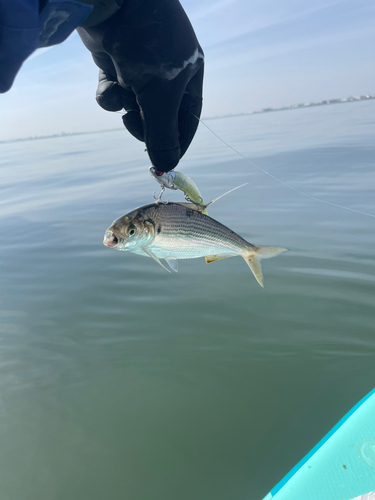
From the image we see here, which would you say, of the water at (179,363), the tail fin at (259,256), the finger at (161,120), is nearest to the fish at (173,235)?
the tail fin at (259,256)

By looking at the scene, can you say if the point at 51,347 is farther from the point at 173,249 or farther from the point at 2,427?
the point at 173,249

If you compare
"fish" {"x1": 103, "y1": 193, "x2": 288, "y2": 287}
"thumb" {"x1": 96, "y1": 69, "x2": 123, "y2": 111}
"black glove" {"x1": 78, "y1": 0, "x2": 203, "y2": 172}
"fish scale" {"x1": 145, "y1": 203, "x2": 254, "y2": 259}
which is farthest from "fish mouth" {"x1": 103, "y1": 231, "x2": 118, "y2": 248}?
"thumb" {"x1": 96, "y1": 69, "x2": 123, "y2": 111}

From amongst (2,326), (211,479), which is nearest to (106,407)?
(211,479)

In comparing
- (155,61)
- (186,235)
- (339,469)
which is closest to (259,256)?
(186,235)

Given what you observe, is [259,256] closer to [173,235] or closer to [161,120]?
[173,235]

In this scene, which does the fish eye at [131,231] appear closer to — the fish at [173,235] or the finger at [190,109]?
the fish at [173,235]

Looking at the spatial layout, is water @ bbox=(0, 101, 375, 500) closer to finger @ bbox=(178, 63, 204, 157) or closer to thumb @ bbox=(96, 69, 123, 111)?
finger @ bbox=(178, 63, 204, 157)
